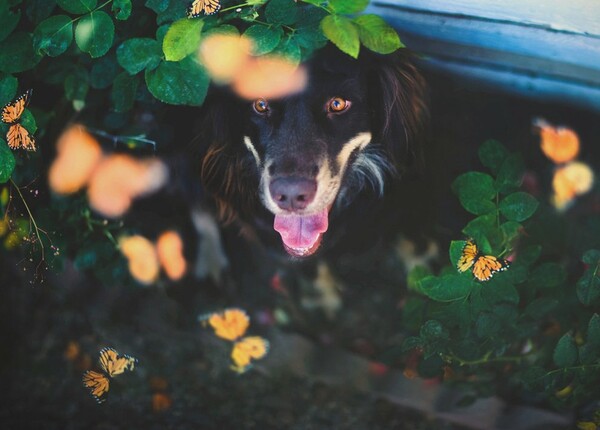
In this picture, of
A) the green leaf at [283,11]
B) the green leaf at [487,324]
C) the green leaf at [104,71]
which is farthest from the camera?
the green leaf at [104,71]

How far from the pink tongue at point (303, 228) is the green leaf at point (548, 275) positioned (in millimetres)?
640

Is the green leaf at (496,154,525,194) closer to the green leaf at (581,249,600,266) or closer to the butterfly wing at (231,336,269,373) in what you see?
the green leaf at (581,249,600,266)

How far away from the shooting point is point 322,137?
1.79 m

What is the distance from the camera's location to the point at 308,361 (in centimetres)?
249

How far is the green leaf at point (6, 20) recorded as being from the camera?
164 cm

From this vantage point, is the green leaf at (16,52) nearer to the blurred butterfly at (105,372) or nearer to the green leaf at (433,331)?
the blurred butterfly at (105,372)

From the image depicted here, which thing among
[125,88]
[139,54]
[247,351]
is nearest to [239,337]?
[247,351]

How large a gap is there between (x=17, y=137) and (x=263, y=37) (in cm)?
76

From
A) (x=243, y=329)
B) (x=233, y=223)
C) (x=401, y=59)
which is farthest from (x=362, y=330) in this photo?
(x=401, y=59)

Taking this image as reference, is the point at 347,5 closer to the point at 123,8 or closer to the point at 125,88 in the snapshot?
the point at 123,8

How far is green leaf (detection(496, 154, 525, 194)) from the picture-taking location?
1697mm

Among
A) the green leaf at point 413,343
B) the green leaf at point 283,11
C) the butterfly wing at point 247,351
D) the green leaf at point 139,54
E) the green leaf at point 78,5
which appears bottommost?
the butterfly wing at point 247,351

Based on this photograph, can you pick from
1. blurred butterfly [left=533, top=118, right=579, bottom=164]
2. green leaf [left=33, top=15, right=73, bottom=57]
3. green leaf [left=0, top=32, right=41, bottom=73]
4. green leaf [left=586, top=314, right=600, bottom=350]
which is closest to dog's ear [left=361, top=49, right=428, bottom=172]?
blurred butterfly [left=533, top=118, right=579, bottom=164]

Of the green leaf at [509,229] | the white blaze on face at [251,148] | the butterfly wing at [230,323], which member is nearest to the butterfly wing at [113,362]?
the butterfly wing at [230,323]
